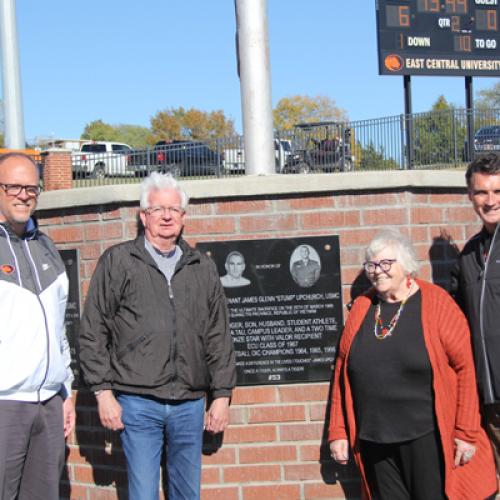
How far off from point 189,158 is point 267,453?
12783 mm

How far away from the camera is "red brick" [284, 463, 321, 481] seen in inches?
188

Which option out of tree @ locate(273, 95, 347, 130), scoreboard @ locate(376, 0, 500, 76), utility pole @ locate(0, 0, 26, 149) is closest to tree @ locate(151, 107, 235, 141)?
tree @ locate(273, 95, 347, 130)

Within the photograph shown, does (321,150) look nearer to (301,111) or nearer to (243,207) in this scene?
(243,207)

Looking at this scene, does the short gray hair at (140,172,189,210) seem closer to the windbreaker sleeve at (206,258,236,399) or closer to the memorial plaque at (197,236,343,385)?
the windbreaker sleeve at (206,258,236,399)

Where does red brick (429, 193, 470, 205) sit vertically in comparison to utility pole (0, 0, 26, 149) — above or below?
below

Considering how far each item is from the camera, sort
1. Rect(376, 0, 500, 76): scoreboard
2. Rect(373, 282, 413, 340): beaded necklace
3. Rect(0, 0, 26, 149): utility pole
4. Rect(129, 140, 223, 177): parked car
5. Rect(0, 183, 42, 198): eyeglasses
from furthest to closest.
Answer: Rect(376, 0, 500, 76): scoreboard, Rect(129, 140, 223, 177): parked car, Rect(0, 0, 26, 149): utility pole, Rect(373, 282, 413, 340): beaded necklace, Rect(0, 183, 42, 198): eyeglasses

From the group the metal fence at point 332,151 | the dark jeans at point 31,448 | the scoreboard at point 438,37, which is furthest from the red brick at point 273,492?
the scoreboard at point 438,37

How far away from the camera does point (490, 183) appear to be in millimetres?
3863

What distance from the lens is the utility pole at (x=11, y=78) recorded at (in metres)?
9.75

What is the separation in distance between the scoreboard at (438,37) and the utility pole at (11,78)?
492 inches

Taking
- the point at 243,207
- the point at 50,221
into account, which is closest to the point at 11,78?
→ the point at 50,221

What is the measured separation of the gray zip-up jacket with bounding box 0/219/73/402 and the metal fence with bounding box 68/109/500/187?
Result: 12498 millimetres

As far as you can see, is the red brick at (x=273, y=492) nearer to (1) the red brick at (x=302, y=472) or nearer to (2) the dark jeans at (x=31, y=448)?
(1) the red brick at (x=302, y=472)

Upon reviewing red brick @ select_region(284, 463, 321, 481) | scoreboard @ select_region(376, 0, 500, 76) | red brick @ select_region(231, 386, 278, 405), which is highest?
scoreboard @ select_region(376, 0, 500, 76)
